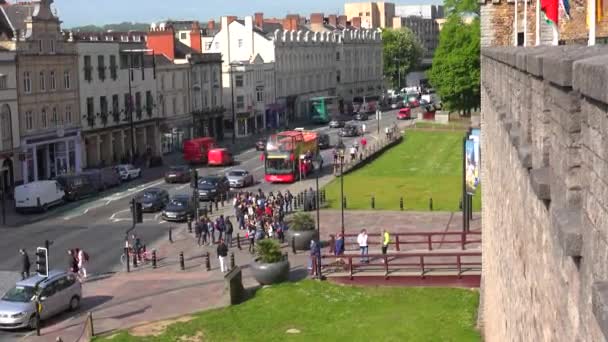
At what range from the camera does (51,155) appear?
205 feet

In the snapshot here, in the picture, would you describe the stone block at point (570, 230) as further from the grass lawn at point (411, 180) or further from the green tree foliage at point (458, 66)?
the green tree foliage at point (458, 66)

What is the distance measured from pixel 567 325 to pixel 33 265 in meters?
31.9

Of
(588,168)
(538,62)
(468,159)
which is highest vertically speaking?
(538,62)

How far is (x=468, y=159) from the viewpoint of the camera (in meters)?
31.8

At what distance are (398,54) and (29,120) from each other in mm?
103945

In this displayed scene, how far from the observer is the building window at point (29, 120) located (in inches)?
2327

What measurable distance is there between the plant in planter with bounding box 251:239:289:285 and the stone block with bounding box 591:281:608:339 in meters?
26.0

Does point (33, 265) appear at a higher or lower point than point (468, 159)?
lower

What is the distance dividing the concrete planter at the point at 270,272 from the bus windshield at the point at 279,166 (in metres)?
28.9

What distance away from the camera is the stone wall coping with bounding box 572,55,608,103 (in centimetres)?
486

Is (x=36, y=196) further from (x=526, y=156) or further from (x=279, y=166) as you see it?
(x=526, y=156)

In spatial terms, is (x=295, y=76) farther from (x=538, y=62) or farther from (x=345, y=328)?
(x=538, y=62)

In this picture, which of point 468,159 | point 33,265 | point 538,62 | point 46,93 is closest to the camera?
point 538,62

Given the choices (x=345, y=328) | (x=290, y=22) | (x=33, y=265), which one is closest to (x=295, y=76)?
(x=290, y=22)
